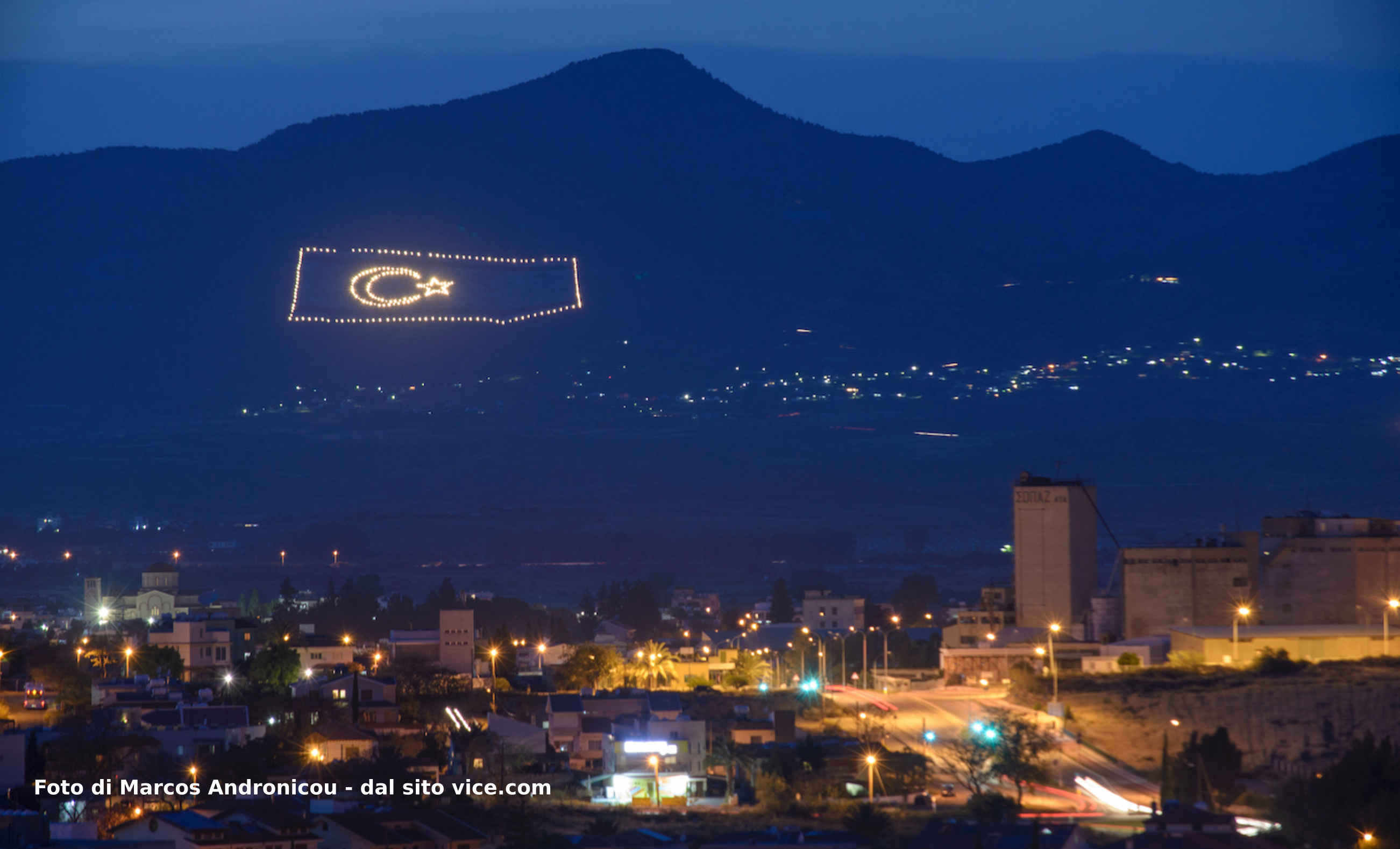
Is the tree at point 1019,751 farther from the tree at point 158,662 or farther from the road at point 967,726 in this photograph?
the tree at point 158,662

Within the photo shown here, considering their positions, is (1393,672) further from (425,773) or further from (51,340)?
(51,340)

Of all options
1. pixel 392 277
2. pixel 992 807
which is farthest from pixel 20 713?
pixel 392 277

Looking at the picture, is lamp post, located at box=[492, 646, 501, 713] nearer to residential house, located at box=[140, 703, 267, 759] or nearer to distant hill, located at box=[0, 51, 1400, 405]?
residential house, located at box=[140, 703, 267, 759]

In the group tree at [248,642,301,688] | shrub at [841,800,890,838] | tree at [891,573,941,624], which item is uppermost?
tree at [891,573,941,624]

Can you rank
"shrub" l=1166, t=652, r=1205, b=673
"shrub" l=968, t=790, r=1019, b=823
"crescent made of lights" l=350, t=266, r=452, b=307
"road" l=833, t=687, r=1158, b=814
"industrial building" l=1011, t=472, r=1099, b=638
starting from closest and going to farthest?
"shrub" l=968, t=790, r=1019, b=823, "road" l=833, t=687, r=1158, b=814, "shrub" l=1166, t=652, r=1205, b=673, "industrial building" l=1011, t=472, r=1099, b=638, "crescent made of lights" l=350, t=266, r=452, b=307

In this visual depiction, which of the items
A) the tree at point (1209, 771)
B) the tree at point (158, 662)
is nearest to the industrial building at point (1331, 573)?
the tree at point (1209, 771)

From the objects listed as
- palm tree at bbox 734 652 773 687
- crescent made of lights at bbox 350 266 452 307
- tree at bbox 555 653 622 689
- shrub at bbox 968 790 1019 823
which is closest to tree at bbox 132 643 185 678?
tree at bbox 555 653 622 689
